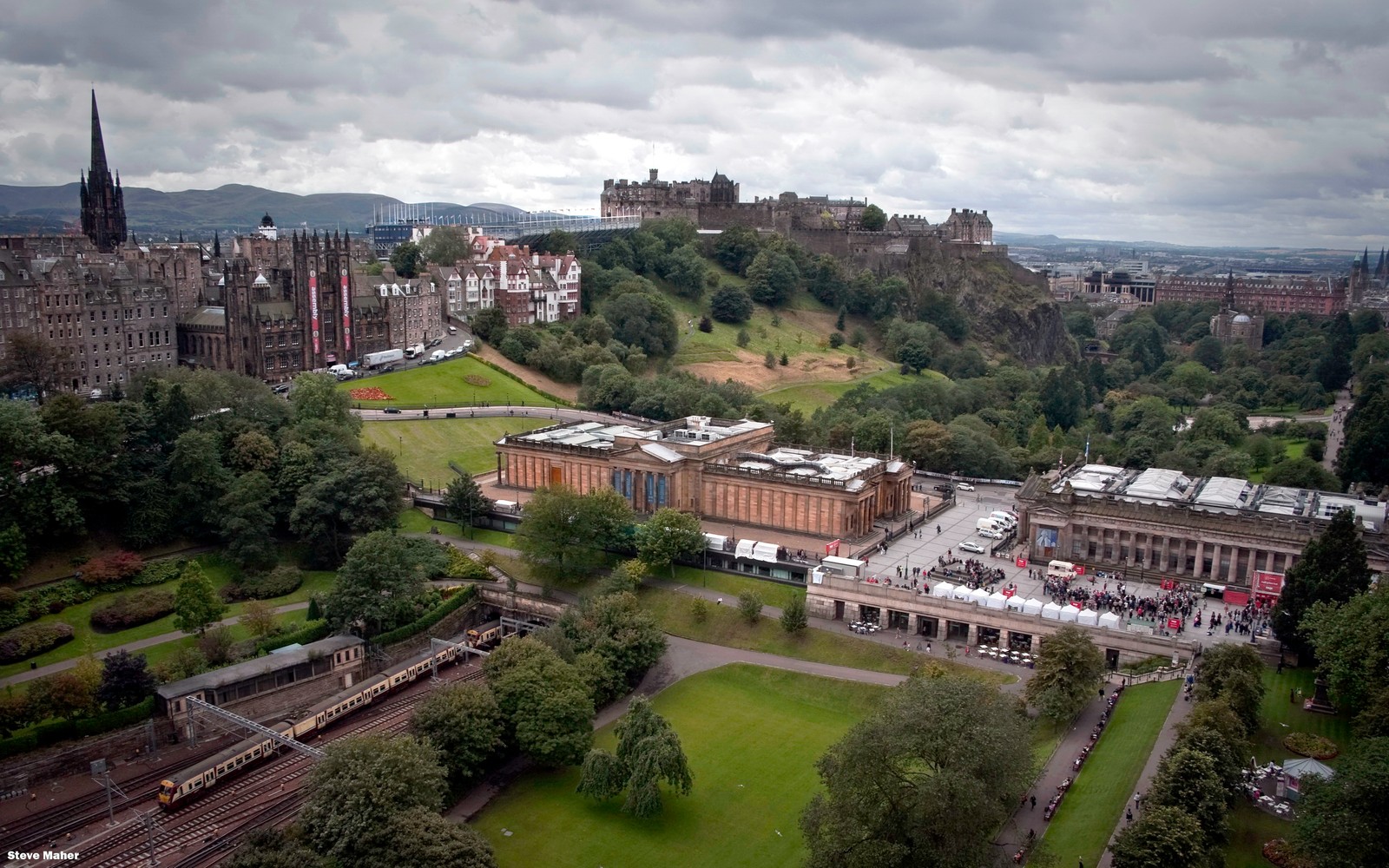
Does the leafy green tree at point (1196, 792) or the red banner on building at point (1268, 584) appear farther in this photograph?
the red banner on building at point (1268, 584)

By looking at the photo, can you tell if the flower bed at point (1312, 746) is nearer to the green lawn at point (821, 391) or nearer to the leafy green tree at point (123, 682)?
the leafy green tree at point (123, 682)

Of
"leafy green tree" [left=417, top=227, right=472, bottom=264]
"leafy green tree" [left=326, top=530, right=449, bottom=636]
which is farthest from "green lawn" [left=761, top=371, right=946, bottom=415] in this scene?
"leafy green tree" [left=326, top=530, right=449, bottom=636]

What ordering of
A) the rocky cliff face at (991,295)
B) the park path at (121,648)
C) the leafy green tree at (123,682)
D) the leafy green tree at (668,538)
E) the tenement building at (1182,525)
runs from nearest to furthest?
the leafy green tree at (123,682) → the park path at (121,648) → the tenement building at (1182,525) → the leafy green tree at (668,538) → the rocky cliff face at (991,295)

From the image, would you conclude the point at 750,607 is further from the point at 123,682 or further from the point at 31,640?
the point at 31,640

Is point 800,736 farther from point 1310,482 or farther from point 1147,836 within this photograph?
point 1310,482

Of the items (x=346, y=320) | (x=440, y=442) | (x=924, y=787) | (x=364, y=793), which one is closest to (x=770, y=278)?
(x=346, y=320)

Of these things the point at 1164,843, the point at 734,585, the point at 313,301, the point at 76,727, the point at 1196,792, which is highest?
the point at 313,301

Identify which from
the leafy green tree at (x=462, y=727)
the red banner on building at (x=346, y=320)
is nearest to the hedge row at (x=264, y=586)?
the leafy green tree at (x=462, y=727)
